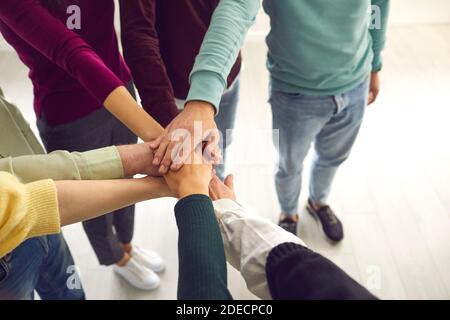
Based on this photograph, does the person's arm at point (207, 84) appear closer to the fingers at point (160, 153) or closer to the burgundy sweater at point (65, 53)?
the fingers at point (160, 153)

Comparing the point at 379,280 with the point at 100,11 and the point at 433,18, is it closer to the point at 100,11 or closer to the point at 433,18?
the point at 100,11

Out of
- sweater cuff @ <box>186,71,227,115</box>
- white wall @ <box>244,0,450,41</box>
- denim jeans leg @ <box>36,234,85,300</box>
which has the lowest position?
white wall @ <box>244,0,450,41</box>

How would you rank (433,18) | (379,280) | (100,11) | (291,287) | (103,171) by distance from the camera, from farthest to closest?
(433,18), (379,280), (100,11), (103,171), (291,287)

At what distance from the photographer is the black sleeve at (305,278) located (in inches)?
16.9

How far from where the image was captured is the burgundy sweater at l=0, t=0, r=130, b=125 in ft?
2.59

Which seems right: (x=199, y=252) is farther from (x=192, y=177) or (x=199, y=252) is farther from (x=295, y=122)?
(x=295, y=122)

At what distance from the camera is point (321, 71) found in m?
1.00

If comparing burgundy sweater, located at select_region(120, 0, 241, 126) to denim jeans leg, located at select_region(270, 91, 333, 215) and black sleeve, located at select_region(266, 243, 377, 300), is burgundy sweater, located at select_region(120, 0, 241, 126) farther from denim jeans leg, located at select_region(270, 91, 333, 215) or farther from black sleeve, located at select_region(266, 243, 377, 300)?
black sleeve, located at select_region(266, 243, 377, 300)

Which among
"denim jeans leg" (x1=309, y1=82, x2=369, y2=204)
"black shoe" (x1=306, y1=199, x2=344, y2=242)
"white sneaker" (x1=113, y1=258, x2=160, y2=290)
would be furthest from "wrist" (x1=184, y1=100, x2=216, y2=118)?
"black shoe" (x1=306, y1=199, x2=344, y2=242)

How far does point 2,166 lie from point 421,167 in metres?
1.70

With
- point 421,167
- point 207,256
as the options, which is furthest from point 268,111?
point 207,256

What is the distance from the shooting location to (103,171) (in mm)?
746

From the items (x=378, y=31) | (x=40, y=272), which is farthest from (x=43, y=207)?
(x=378, y=31)

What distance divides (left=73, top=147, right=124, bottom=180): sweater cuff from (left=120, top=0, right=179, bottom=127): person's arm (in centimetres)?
16
